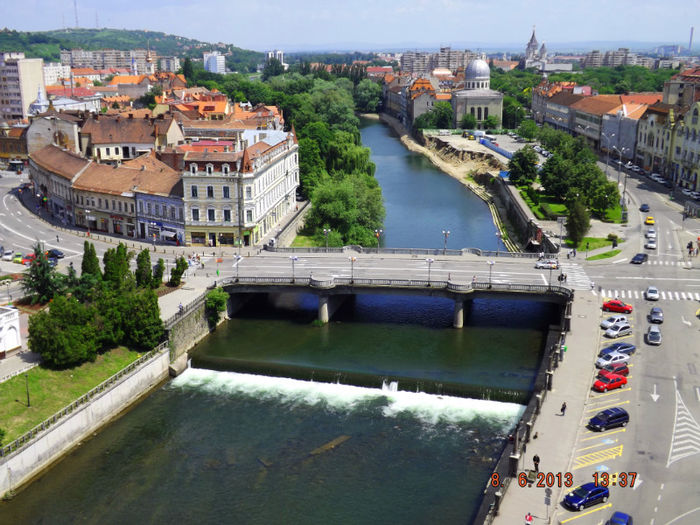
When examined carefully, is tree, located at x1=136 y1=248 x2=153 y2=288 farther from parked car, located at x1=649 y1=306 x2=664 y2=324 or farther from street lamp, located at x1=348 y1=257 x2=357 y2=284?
parked car, located at x1=649 y1=306 x2=664 y2=324

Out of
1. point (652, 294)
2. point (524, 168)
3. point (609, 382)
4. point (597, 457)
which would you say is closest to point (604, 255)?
point (652, 294)

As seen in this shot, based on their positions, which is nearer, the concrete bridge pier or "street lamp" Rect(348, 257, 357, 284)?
"street lamp" Rect(348, 257, 357, 284)

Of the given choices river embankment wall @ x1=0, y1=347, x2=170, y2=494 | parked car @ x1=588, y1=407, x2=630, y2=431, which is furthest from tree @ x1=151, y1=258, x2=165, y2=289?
parked car @ x1=588, y1=407, x2=630, y2=431

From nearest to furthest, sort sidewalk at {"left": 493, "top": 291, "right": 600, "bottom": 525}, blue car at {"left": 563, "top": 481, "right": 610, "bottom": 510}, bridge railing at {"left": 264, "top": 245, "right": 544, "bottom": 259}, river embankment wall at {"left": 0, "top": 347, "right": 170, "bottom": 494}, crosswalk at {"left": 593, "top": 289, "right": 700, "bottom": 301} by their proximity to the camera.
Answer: blue car at {"left": 563, "top": 481, "right": 610, "bottom": 510} < sidewalk at {"left": 493, "top": 291, "right": 600, "bottom": 525} < river embankment wall at {"left": 0, "top": 347, "right": 170, "bottom": 494} < crosswalk at {"left": 593, "top": 289, "right": 700, "bottom": 301} < bridge railing at {"left": 264, "top": 245, "right": 544, "bottom": 259}

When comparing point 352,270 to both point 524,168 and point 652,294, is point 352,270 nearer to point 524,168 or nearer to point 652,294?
point 652,294

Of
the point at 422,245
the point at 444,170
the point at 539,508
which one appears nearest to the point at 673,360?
the point at 539,508

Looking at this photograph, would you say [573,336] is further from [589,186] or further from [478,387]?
[589,186]
